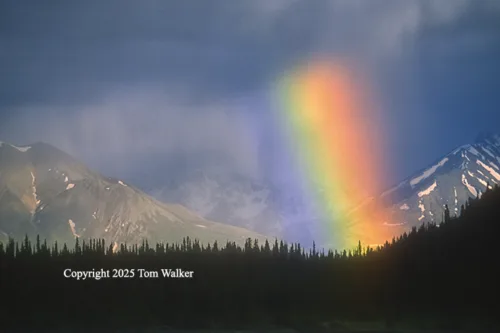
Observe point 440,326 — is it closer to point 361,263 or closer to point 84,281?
point 361,263

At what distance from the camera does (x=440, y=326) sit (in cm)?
14750

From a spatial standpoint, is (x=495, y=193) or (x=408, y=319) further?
(x=495, y=193)

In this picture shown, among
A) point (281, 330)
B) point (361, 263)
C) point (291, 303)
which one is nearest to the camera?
point (281, 330)

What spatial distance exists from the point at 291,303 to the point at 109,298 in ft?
109

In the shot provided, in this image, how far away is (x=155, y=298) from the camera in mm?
155875

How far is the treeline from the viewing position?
5994 inches

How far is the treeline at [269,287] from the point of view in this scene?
15225cm

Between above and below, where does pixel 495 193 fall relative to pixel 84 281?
above

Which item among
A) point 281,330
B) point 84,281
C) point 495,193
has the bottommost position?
point 281,330

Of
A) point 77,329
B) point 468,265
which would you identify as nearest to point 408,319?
point 468,265

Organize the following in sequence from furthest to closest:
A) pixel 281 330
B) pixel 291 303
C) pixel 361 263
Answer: pixel 361 263
pixel 291 303
pixel 281 330

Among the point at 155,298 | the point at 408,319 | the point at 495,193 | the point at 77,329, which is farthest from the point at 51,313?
the point at 495,193

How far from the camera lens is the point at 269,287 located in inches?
6329

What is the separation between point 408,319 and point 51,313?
63.5 meters
